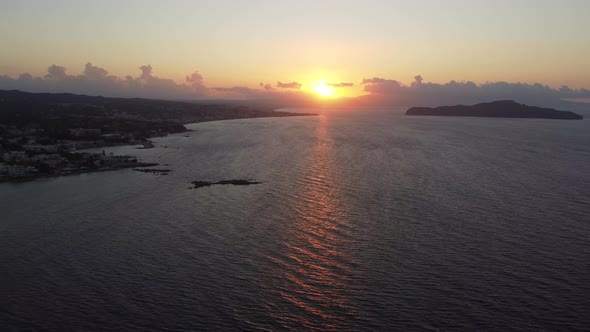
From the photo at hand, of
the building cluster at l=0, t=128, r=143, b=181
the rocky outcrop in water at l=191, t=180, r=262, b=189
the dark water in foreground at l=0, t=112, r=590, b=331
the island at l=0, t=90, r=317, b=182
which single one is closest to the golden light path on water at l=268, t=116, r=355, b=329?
the dark water in foreground at l=0, t=112, r=590, b=331

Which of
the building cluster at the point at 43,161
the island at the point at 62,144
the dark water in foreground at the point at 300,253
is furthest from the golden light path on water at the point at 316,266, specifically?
the building cluster at the point at 43,161

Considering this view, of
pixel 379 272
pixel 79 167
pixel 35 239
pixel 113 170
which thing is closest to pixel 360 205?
pixel 379 272

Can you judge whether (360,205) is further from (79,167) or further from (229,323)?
(79,167)

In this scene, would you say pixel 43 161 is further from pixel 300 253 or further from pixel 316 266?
pixel 316 266

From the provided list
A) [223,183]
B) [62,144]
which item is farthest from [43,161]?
[223,183]

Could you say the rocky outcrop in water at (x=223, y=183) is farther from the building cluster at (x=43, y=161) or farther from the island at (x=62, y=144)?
the building cluster at (x=43, y=161)

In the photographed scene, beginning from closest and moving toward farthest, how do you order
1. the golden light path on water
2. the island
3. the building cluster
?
the golden light path on water, the building cluster, the island

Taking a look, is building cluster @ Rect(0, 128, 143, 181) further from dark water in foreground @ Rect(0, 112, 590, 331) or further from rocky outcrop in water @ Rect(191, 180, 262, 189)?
rocky outcrop in water @ Rect(191, 180, 262, 189)
